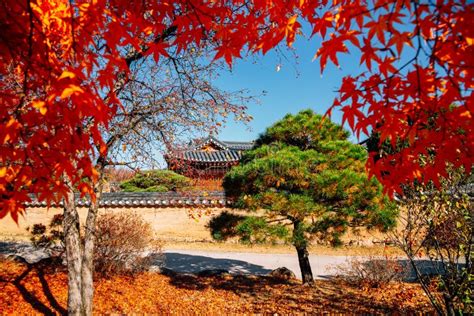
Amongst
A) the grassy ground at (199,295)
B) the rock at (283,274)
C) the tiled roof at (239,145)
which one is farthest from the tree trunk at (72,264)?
the tiled roof at (239,145)

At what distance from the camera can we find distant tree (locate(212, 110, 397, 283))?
6523 millimetres

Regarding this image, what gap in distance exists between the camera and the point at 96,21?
237 centimetres

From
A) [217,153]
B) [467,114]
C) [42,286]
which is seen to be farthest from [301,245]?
[217,153]

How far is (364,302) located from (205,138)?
4173mm

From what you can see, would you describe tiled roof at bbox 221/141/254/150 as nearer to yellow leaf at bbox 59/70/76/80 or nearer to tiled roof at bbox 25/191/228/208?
tiled roof at bbox 25/191/228/208

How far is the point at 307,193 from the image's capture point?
262 inches

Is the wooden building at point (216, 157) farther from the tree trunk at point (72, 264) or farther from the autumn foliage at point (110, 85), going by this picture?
the autumn foliage at point (110, 85)

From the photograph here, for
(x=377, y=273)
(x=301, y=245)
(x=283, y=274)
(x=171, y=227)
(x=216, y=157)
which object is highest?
(x=216, y=157)

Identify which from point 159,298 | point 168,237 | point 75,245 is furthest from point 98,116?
point 168,237

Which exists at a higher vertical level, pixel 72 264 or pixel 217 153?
pixel 217 153

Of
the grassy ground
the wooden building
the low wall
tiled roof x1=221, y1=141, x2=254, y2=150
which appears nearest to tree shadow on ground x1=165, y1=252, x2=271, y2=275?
the grassy ground

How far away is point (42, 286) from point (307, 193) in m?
5.30

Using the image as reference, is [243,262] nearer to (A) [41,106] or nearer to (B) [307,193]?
(B) [307,193]

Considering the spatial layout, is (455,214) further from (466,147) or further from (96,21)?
(96,21)
